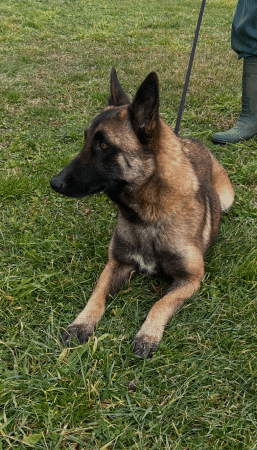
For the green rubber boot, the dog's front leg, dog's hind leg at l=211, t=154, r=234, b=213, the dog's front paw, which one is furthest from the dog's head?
the green rubber boot

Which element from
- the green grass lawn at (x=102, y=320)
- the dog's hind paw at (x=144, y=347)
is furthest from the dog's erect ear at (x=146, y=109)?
the dog's hind paw at (x=144, y=347)

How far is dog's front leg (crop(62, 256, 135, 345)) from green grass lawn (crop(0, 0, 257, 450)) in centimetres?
7

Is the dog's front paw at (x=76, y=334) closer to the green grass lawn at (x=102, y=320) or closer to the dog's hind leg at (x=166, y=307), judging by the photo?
the green grass lawn at (x=102, y=320)

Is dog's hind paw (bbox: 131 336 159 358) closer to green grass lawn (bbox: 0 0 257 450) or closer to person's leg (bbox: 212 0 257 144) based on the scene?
green grass lawn (bbox: 0 0 257 450)

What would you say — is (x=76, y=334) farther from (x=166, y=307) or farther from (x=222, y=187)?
(x=222, y=187)

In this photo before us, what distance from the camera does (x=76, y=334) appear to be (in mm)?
2328

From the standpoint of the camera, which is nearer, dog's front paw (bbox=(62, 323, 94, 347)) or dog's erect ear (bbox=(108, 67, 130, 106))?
dog's front paw (bbox=(62, 323, 94, 347))

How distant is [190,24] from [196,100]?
21.9 feet

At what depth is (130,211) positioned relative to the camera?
260 cm

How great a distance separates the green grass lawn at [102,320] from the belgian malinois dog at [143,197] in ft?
0.37

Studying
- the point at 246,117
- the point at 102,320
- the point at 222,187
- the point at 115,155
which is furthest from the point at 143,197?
the point at 246,117

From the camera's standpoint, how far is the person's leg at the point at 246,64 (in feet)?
14.5

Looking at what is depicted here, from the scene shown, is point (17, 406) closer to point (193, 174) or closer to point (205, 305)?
point (205, 305)

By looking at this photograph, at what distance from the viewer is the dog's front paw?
2306 mm
